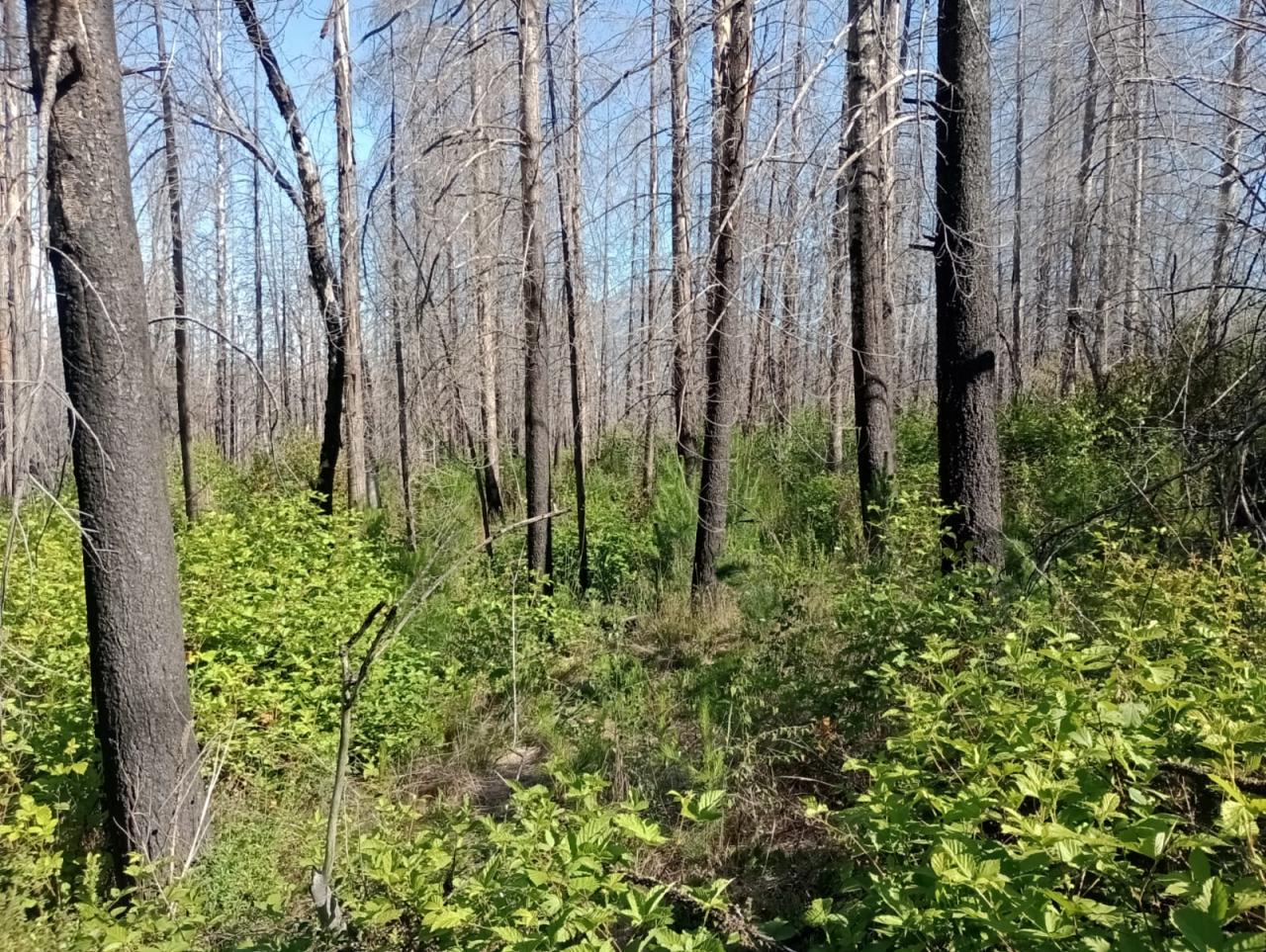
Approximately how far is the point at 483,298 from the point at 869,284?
3722 mm

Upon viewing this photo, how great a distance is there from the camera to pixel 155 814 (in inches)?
129

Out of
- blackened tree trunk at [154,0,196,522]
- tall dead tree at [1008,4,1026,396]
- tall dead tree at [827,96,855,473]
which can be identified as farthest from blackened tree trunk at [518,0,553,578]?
tall dead tree at [1008,4,1026,396]

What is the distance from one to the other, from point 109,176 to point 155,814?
102 inches

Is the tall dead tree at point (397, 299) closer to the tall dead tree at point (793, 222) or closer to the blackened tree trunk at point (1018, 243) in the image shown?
the tall dead tree at point (793, 222)

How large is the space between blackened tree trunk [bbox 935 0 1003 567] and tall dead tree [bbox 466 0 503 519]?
9.83 feet

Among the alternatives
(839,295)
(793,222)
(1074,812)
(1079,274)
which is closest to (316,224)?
(839,295)

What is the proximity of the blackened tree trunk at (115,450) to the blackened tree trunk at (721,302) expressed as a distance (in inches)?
126

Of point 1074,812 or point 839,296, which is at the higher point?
point 839,296

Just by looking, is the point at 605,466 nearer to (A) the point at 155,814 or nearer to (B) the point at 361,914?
(A) the point at 155,814

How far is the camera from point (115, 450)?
3.09 m

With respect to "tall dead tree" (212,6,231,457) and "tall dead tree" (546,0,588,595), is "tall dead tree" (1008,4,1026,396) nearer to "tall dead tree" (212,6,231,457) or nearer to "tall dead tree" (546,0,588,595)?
"tall dead tree" (546,0,588,595)

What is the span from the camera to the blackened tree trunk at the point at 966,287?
4277mm

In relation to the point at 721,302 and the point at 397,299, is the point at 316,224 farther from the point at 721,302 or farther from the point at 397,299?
the point at 721,302

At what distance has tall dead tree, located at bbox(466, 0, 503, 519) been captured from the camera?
6512 millimetres
